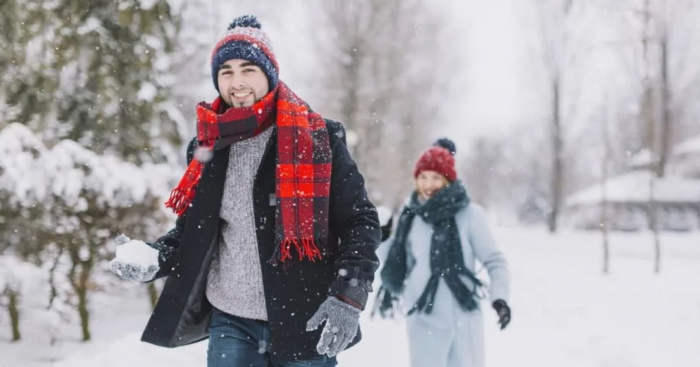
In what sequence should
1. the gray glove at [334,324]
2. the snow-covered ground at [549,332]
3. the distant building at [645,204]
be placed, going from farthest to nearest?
the distant building at [645,204] → the snow-covered ground at [549,332] → the gray glove at [334,324]

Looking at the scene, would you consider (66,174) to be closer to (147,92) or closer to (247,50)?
(147,92)

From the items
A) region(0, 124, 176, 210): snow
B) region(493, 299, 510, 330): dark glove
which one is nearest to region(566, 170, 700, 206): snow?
region(0, 124, 176, 210): snow

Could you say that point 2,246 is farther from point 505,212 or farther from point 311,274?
point 505,212

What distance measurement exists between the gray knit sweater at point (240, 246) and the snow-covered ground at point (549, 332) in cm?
248

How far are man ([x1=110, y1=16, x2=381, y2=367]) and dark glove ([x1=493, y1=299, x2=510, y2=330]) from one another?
1535mm

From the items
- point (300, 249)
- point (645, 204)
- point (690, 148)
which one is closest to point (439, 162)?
point (300, 249)

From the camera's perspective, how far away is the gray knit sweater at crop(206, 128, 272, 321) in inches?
87.4

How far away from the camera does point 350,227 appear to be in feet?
7.11

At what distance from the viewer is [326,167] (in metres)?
2.20

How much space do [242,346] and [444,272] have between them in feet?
6.57

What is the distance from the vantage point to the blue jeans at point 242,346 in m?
2.21

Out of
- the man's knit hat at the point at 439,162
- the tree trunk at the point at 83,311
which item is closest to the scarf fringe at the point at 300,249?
the man's knit hat at the point at 439,162

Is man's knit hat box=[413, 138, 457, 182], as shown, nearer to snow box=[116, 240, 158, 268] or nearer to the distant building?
snow box=[116, 240, 158, 268]

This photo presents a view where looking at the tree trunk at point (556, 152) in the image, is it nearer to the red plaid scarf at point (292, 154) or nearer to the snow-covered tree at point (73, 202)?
the snow-covered tree at point (73, 202)
